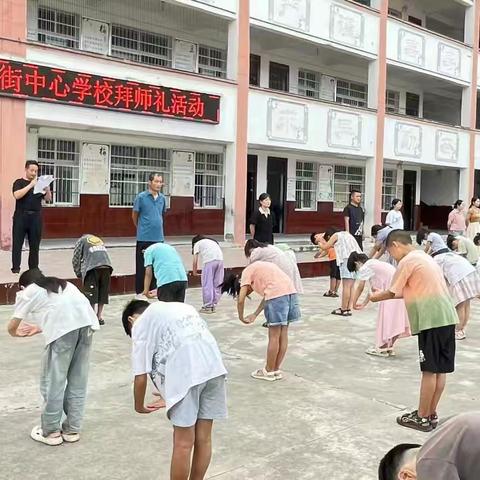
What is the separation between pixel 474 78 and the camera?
22125mm

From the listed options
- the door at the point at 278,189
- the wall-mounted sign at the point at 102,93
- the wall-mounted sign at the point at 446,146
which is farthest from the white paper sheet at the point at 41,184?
the wall-mounted sign at the point at 446,146

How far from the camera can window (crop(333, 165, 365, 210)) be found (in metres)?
21.0

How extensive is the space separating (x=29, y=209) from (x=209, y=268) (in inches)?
102

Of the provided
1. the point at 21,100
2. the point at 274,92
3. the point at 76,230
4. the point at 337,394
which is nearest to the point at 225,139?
the point at 274,92

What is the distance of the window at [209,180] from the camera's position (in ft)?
56.7

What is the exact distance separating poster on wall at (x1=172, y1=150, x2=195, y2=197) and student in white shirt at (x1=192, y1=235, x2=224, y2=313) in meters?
8.47

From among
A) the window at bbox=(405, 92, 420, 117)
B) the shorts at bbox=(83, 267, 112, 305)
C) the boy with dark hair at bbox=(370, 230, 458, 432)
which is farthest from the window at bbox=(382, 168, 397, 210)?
the boy with dark hair at bbox=(370, 230, 458, 432)

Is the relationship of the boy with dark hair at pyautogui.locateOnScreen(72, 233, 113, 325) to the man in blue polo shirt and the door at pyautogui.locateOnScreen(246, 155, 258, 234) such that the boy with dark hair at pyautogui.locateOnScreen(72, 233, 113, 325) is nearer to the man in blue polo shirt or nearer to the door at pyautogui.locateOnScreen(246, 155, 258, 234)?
the man in blue polo shirt

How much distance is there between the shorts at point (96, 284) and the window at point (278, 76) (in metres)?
12.6

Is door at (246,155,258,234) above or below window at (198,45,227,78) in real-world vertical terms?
below

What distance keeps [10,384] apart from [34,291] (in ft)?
5.20

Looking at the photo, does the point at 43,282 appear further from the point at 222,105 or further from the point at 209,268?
the point at 222,105

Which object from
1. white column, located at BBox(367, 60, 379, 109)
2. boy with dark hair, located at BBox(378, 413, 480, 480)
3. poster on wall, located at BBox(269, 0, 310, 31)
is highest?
poster on wall, located at BBox(269, 0, 310, 31)

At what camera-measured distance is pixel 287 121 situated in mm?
16375
